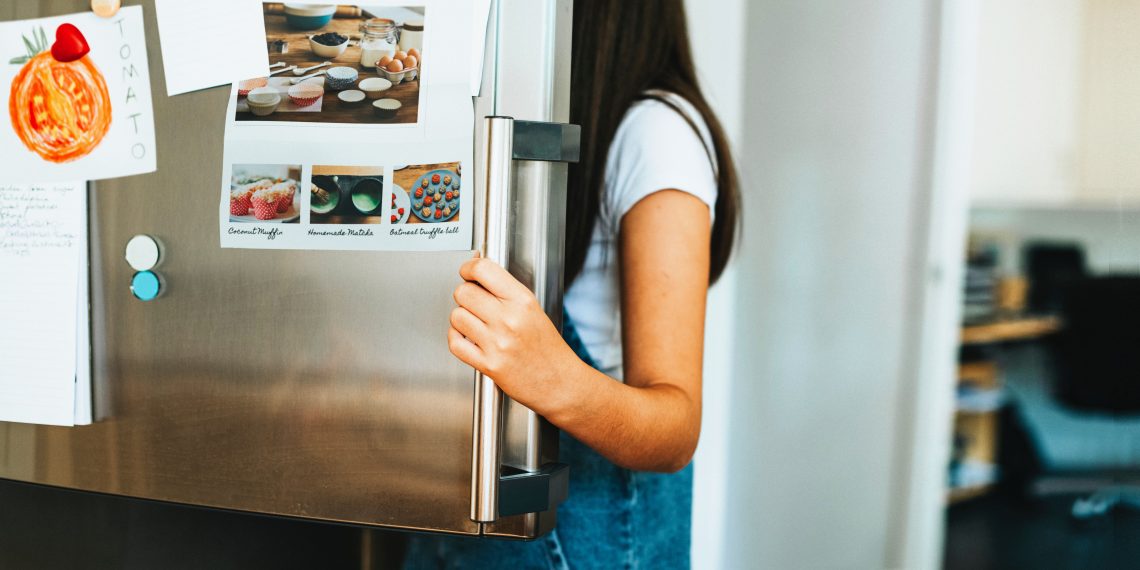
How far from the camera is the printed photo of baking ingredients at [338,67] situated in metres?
0.66

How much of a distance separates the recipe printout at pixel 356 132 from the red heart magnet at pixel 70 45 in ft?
0.55

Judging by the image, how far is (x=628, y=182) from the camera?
0.83m

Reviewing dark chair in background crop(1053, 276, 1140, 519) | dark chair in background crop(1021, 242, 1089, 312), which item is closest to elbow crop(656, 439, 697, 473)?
dark chair in background crop(1053, 276, 1140, 519)

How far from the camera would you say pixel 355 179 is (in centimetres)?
67

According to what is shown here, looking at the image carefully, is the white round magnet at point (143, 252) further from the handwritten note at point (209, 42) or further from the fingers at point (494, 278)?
the fingers at point (494, 278)

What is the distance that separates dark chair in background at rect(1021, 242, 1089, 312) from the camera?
2561 millimetres

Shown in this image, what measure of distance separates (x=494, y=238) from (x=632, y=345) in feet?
0.77

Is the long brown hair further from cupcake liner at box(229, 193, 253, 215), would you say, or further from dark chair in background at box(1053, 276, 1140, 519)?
dark chair in background at box(1053, 276, 1140, 519)

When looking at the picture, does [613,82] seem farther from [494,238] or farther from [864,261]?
[864,261]

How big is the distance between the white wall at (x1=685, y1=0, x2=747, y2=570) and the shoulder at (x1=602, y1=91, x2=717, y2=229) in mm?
1169

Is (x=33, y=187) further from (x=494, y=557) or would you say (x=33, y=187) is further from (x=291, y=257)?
(x=494, y=557)

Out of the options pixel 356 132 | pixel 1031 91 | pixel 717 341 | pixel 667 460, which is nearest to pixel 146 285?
pixel 356 132

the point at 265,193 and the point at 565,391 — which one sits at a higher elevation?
the point at 265,193

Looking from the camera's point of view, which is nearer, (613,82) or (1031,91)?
(613,82)
